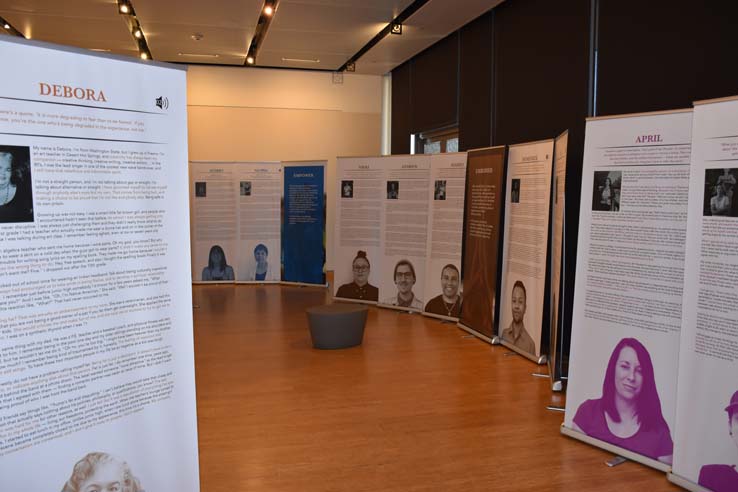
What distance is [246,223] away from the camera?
10719mm

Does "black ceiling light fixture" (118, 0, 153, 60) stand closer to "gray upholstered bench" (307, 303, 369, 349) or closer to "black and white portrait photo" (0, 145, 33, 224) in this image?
"gray upholstered bench" (307, 303, 369, 349)

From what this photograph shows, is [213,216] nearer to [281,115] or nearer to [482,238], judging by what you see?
[281,115]

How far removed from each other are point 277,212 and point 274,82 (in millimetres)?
2932

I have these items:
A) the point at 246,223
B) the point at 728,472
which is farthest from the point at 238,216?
the point at 728,472

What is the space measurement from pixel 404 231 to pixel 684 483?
17.2ft

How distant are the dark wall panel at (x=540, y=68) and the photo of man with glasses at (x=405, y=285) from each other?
2.02 metres

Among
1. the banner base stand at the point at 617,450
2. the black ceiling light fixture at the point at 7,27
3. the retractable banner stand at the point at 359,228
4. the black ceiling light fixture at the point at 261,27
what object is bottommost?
the banner base stand at the point at 617,450

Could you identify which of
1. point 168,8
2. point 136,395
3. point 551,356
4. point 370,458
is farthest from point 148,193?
point 168,8

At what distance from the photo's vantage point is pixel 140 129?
248 centimetres

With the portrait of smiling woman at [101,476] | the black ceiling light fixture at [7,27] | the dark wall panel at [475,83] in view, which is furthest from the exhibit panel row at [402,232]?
the portrait of smiling woman at [101,476]

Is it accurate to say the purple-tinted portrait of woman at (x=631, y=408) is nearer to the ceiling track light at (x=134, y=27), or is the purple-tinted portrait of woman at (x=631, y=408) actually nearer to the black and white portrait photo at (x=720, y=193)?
the black and white portrait photo at (x=720, y=193)

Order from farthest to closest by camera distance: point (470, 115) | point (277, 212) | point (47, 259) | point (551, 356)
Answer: point (277, 212) → point (470, 115) → point (551, 356) → point (47, 259)

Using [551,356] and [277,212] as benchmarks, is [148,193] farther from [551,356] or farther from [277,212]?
[277,212]

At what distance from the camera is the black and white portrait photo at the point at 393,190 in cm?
831
